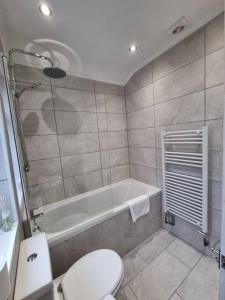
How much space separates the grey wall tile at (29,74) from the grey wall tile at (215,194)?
229 centimetres

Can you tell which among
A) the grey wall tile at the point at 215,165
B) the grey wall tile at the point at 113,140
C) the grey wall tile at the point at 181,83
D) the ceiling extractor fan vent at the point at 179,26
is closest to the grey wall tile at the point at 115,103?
the grey wall tile at the point at 113,140

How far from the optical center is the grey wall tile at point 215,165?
4.43 feet

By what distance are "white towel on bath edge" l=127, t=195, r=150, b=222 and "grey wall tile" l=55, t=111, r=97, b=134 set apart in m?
1.22

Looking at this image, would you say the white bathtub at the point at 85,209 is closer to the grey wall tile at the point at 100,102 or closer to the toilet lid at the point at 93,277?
the toilet lid at the point at 93,277

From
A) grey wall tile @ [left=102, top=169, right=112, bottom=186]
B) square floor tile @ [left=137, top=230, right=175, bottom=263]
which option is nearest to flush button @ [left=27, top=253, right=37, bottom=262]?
square floor tile @ [left=137, top=230, right=175, bottom=263]

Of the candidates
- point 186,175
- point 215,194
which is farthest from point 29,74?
point 215,194

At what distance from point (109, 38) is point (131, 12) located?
1.23 ft

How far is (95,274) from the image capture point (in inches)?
41.3

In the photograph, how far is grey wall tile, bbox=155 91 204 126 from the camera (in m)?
1.46

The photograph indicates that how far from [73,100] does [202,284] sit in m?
2.51

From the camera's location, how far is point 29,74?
1690 mm

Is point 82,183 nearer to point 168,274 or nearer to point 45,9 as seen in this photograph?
point 168,274

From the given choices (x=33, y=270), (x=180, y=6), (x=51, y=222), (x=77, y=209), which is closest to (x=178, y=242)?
(x=77, y=209)

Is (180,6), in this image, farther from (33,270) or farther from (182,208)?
(33,270)
